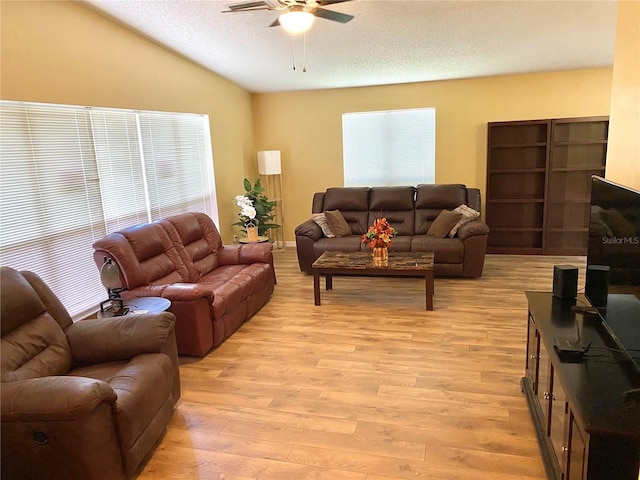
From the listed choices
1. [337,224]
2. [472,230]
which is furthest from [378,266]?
[337,224]

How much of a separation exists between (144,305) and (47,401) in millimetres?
1285

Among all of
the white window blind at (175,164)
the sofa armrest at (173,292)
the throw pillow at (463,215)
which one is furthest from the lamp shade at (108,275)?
the throw pillow at (463,215)

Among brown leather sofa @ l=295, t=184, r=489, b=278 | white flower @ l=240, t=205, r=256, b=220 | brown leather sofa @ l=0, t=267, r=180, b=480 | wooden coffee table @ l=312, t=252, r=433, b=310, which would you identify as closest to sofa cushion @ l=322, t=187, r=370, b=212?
brown leather sofa @ l=295, t=184, r=489, b=278

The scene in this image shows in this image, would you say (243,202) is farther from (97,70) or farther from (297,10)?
(297,10)

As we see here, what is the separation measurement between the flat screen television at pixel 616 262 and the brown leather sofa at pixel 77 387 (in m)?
2.28

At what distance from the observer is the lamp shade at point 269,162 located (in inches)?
262

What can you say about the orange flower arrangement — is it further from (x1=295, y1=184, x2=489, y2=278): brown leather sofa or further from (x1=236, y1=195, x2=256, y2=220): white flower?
(x1=236, y1=195, x2=256, y2=220): white flower

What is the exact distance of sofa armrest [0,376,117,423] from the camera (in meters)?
1.88

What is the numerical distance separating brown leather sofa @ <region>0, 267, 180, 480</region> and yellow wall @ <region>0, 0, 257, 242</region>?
1665 millimetres

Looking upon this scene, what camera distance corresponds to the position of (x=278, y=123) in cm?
699

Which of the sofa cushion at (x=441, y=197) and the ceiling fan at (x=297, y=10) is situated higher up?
the ceiling fan at (x=297, y=10)

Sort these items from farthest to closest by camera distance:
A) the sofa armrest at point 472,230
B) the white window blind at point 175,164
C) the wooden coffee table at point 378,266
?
the sofa armrest at point 472,230
the white window blind at point 175,164
the wooden coffee table at point 378,266

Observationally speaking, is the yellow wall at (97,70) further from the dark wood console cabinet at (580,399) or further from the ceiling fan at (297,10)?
the dark wood console cabinet at (580,399)

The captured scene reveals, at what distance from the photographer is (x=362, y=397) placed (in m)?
2.86
